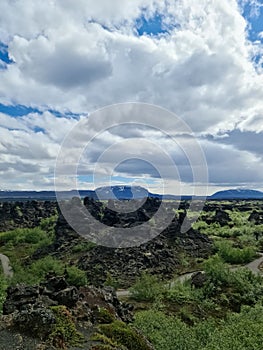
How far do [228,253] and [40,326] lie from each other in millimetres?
77056

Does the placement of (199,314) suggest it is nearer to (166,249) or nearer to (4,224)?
(166,249)

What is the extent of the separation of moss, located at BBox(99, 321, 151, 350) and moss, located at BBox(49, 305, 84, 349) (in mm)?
1606

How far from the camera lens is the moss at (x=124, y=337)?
1552 cm

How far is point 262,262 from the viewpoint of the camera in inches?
3285

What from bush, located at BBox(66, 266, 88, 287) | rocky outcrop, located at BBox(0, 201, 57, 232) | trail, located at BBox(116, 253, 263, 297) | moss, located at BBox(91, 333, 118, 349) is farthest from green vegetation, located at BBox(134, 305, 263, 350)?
rocky outcrop, located at BBox(0, 201, 57, 232)

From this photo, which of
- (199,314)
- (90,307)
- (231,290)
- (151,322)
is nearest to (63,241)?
(231,290)

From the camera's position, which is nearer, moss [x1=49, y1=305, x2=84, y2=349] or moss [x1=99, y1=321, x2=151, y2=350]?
moss [x1=49, y1=305, x2=84, y2=349]

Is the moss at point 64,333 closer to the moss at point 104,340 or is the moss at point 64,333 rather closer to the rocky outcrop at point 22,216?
the moss at point 104,340

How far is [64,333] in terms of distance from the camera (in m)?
14.0

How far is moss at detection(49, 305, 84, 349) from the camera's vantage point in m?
13.5

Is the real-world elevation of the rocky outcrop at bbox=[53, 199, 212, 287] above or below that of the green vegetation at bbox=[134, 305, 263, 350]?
below

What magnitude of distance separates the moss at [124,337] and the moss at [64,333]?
5.27 feet

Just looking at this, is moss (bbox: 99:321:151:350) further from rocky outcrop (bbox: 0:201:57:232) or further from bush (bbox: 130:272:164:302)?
rocky outcrop (bbox: 0:201:57:232)

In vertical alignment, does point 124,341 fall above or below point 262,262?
above
